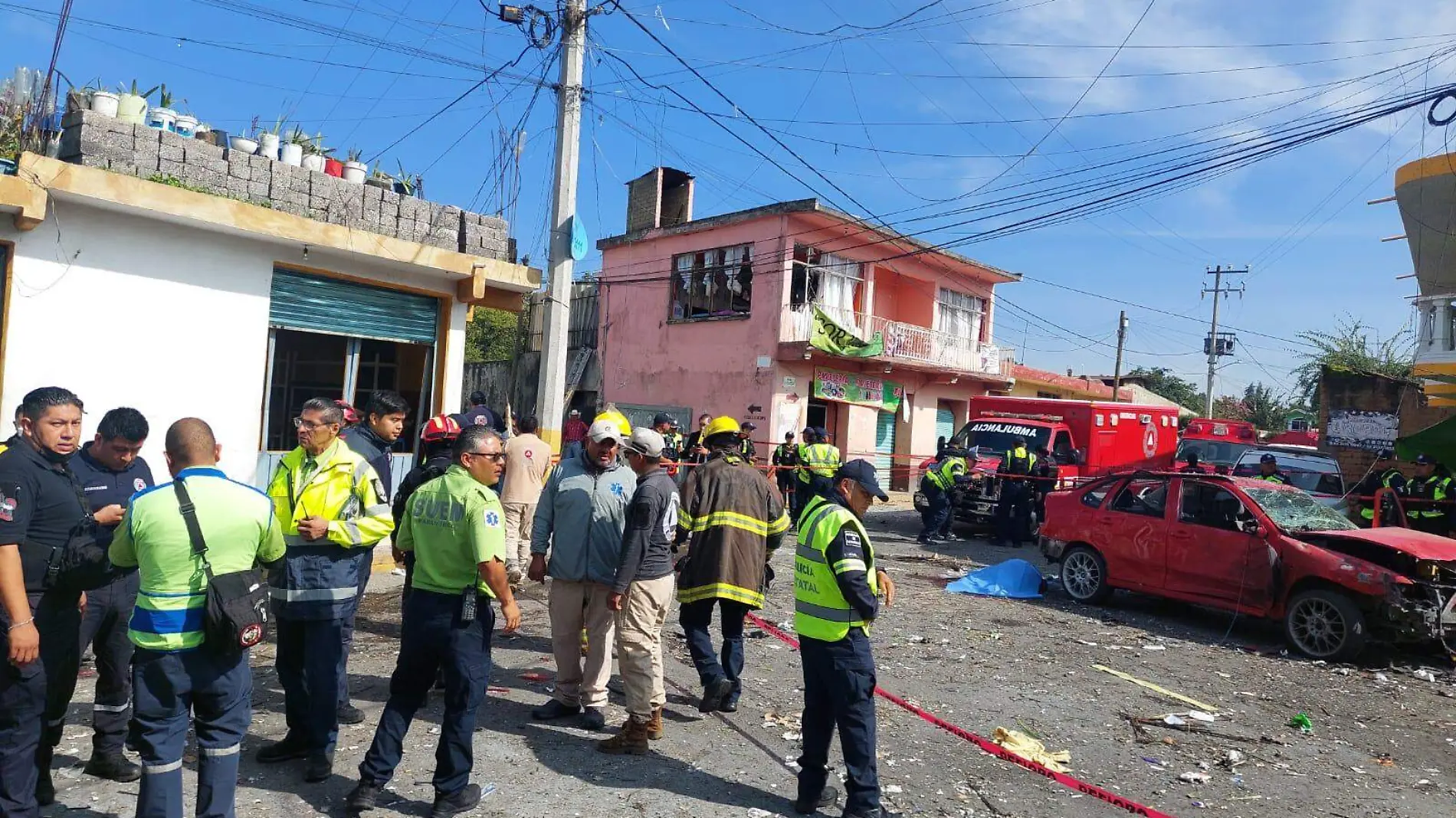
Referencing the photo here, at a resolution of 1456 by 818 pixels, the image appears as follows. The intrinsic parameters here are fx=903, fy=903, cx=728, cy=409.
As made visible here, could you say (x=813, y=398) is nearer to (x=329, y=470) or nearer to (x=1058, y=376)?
(x=1058, y=376)

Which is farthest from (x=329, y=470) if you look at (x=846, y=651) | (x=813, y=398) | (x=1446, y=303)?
(x=1446, y=303)

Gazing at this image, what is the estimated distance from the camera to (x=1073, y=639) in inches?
319

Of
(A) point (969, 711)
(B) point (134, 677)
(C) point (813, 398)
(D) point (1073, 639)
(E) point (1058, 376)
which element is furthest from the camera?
(E) point (1058, 376)

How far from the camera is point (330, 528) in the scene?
164 inches

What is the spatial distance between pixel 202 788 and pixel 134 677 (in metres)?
0.48

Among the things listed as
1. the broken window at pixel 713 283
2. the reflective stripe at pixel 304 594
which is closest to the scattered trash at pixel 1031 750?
the reflective stripe at pixel 304 594

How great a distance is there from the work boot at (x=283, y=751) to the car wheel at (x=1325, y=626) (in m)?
7.70

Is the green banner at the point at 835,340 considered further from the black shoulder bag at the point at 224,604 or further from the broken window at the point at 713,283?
the black shoulder bag at the point at 224,604

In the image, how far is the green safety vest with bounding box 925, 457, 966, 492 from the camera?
1345cm

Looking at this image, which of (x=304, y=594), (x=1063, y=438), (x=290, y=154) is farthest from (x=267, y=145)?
(x=1063, y=438)

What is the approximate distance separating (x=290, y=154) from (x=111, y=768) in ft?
21.3

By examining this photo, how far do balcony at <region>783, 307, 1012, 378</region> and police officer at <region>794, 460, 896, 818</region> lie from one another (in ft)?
56.0

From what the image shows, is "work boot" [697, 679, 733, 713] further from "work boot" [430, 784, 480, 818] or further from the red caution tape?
"work boot" [430, 784, 480, 818]

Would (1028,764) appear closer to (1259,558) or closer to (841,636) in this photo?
(841,636)
